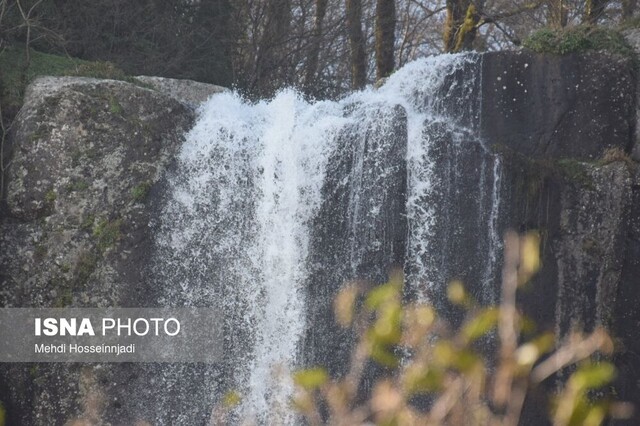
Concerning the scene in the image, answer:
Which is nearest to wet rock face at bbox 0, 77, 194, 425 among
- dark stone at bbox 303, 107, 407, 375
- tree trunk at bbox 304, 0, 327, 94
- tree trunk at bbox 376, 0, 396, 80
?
dark stone at bbox 303, 107, 407, 375

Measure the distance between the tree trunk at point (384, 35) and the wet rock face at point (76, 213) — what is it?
17.2ft

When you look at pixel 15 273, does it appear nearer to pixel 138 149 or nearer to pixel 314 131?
pixel 138 149

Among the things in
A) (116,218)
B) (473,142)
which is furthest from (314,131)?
(116,218)

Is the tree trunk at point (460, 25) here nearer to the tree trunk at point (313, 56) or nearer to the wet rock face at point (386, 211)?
the tree trunk at point (313, 56)

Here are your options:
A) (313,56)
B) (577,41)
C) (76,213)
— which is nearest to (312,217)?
(76,213)

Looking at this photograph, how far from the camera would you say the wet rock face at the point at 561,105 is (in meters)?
8.33

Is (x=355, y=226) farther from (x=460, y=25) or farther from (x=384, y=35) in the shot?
(x=384, y=35)

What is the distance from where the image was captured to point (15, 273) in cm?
833

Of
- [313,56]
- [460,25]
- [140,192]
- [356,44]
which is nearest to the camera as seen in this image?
[140,192]

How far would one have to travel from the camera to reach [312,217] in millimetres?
8406

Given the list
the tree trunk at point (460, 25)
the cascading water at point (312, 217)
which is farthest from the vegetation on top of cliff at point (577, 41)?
the tree trunk at point (460, 25)

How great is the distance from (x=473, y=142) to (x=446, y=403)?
632 cm

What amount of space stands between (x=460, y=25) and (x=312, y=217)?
551 centimetres

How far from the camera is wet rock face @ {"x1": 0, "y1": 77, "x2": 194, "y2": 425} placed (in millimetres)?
8195
